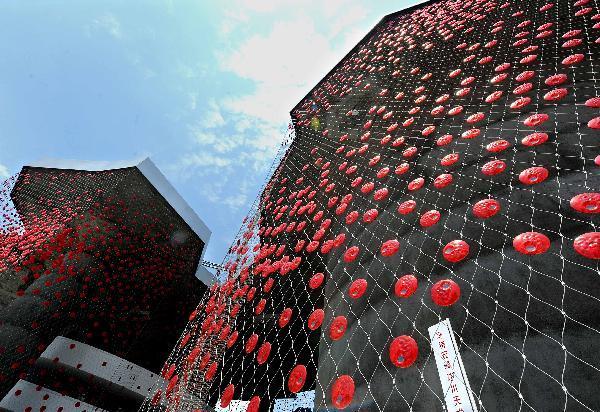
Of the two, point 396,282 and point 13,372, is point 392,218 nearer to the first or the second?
point 396,282

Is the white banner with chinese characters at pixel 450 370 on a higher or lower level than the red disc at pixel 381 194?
lower

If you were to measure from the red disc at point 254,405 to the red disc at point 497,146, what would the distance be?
587cm

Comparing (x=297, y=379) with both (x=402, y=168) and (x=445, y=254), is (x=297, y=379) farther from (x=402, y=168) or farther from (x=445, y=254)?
(x=402, y=168)

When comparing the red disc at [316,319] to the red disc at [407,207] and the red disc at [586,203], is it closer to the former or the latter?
the red disc at [407,207]

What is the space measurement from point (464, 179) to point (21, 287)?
580 inches

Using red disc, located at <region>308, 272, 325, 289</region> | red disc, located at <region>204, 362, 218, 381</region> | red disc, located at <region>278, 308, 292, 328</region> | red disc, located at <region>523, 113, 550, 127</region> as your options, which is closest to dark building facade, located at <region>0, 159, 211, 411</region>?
red disc, located at <region>204, 362, 218, 381</region>

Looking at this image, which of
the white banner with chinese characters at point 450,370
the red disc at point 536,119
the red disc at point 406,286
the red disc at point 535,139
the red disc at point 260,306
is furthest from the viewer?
the red disc at point 260,306

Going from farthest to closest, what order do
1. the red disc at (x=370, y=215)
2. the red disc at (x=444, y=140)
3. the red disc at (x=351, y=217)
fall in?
the red disc at (x=351, y=217) → the red disc at (x=444, y=140) → the red disc at (x=370, y=215)

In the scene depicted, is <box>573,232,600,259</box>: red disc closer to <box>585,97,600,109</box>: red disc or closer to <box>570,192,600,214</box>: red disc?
<box>570,192,600,214</box>: red disc

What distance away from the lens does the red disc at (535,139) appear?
5.42 meters

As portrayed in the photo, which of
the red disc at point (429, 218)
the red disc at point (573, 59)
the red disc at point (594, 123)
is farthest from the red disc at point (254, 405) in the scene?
the red disc at point (573, 59)

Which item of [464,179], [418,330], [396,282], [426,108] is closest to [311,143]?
[426,108]

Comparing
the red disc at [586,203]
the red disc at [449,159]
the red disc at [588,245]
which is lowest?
the red disc at [588,245]

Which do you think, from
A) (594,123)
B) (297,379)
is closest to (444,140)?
(594,123)
